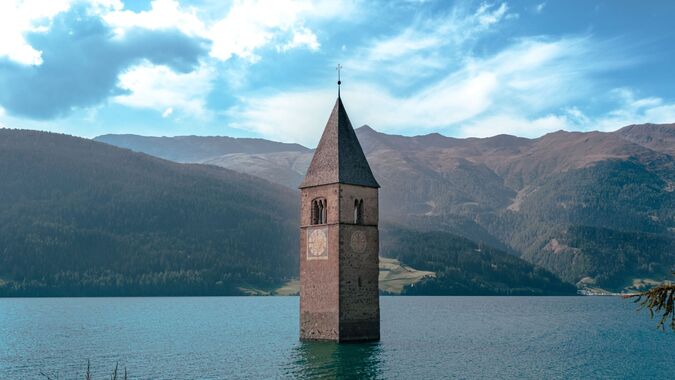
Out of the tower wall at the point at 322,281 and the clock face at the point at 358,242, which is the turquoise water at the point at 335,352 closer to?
the tower wall at the point at 322,281

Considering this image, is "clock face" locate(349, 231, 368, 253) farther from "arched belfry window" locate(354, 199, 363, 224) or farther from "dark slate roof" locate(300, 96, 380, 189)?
"dark slate roof" locate(300, 96, 380, 189)

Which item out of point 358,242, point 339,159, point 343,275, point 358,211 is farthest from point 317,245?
point 339,159

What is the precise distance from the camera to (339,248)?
6931 centimetres

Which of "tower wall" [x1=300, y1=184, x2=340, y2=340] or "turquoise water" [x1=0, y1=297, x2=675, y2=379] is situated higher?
"tower wall" [x1=300, y1=184, x2=340, y2=340]

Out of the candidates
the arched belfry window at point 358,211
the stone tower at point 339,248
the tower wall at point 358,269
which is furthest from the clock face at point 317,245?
the arched belfry window at point 358,211

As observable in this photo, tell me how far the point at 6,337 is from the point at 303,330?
4797cm

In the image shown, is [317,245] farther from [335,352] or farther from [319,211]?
[335,352]

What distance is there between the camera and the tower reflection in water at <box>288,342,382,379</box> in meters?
56.9

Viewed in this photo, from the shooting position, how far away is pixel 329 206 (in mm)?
71250

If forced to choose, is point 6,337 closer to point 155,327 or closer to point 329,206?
point 155,327

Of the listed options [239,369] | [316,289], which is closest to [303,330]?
[316,289]

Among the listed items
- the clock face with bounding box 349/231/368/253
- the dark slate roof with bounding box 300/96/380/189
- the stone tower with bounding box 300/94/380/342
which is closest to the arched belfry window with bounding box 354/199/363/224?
the stone tower with bounding box 300/94/380/342

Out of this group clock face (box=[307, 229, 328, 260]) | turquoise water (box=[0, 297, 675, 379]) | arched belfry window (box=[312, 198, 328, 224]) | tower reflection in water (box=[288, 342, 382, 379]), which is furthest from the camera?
arched belfry window (box=[312, 198, 328, 224])

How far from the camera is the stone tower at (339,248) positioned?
69.0m
